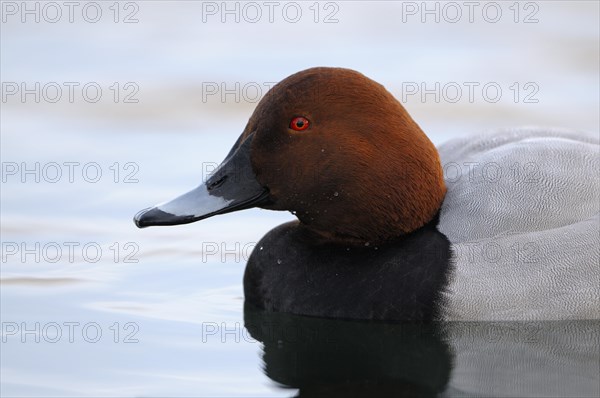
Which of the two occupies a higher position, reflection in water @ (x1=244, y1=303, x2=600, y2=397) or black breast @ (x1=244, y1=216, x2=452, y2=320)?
black breast @ (x1=244, y1=216, x2=452, y2=320)

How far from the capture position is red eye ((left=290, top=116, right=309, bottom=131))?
625 centimetres

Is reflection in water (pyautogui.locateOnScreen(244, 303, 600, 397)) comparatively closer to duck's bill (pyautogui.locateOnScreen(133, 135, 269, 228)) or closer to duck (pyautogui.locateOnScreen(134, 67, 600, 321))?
duck (pyautogui.locateOnScreen(134, 67, 600, 321))

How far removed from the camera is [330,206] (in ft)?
21.0

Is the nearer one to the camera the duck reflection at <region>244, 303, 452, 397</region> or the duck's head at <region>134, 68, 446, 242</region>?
the duck reflection at <region>244, 303, 452, 397</region>

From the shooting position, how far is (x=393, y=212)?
251 inches

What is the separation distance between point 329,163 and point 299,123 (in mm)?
239

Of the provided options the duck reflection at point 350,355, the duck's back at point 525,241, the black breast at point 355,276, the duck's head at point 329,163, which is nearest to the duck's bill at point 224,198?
the duck's head at point 329,163

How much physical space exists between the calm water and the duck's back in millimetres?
112

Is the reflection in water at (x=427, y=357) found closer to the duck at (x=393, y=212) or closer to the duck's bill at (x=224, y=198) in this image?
the duck at (x=393, y=212)

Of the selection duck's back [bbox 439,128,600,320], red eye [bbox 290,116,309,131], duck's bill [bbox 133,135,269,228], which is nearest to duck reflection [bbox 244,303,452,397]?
duck's back [bbox 439,128,600,320]

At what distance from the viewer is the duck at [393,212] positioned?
6.26 m

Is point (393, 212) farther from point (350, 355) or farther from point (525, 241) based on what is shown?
point (350, 355)

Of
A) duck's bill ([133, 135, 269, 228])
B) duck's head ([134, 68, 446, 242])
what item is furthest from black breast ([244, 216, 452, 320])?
duck's bill ([133, 135, 269, 228])

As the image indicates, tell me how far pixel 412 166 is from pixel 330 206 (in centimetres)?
44
